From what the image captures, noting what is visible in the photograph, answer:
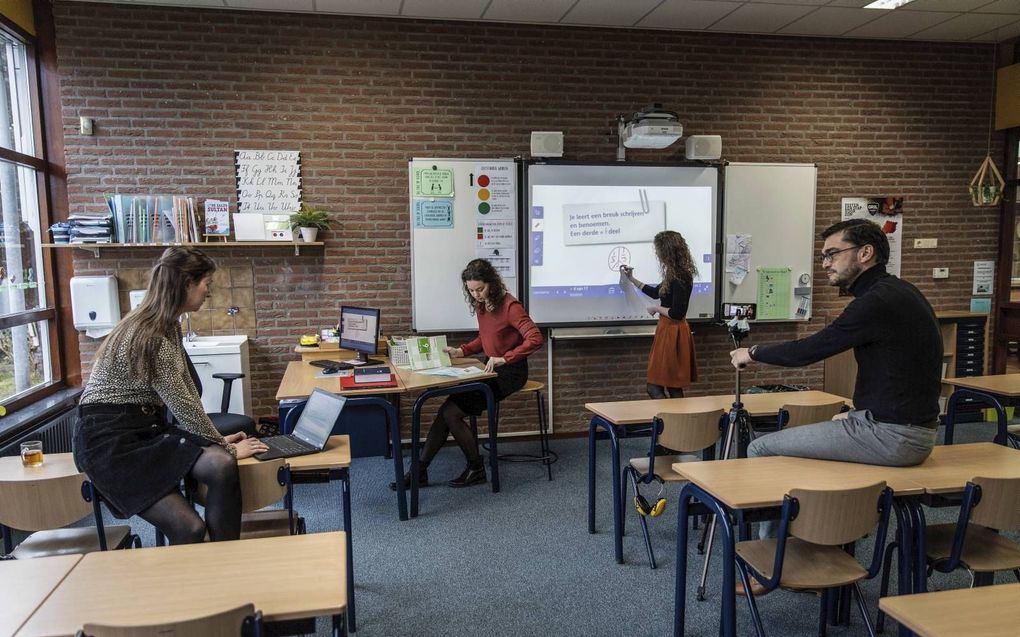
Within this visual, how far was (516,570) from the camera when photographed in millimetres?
3236

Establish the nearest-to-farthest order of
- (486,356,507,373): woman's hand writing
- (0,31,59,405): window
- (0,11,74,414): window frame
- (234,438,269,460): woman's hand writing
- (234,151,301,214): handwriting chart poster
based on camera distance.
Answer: (234,438,269,460): woman's hand writing < (0,31,59,405): window < (486,356,507,373): woman's hand writing < (0,11,74,414): window frame < (234,151,301,214): handwriting chart poster

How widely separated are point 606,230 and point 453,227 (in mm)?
1254

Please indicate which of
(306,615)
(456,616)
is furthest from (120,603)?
(456,616)

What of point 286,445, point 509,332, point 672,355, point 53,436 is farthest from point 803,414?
point 53,436

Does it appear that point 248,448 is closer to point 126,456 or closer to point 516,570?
point 126,456

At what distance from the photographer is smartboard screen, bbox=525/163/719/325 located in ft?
17.5

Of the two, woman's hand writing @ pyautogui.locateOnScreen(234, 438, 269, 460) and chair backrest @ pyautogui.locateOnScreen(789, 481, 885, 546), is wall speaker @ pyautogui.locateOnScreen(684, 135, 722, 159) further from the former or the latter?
woman's hand writing @ pyautogui.locateOnScreen(234, 438, 269, 460)

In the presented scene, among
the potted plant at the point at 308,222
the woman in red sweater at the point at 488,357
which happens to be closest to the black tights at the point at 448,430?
the woman in red sweater at the point at 488,357

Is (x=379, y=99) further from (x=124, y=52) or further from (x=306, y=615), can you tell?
(x=306, y=615)

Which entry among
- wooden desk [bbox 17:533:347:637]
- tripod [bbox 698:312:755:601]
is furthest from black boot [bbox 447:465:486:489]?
wooden desk [bbox 17:533:347:637]

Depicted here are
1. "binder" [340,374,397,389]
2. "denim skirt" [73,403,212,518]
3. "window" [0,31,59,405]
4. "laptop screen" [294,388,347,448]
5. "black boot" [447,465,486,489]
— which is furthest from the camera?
"black boot" [447,465,486,489]

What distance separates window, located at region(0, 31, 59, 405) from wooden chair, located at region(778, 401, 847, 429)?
177 inches

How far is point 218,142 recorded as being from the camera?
16.0 feet

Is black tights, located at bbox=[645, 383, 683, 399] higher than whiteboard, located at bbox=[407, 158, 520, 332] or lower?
lower
